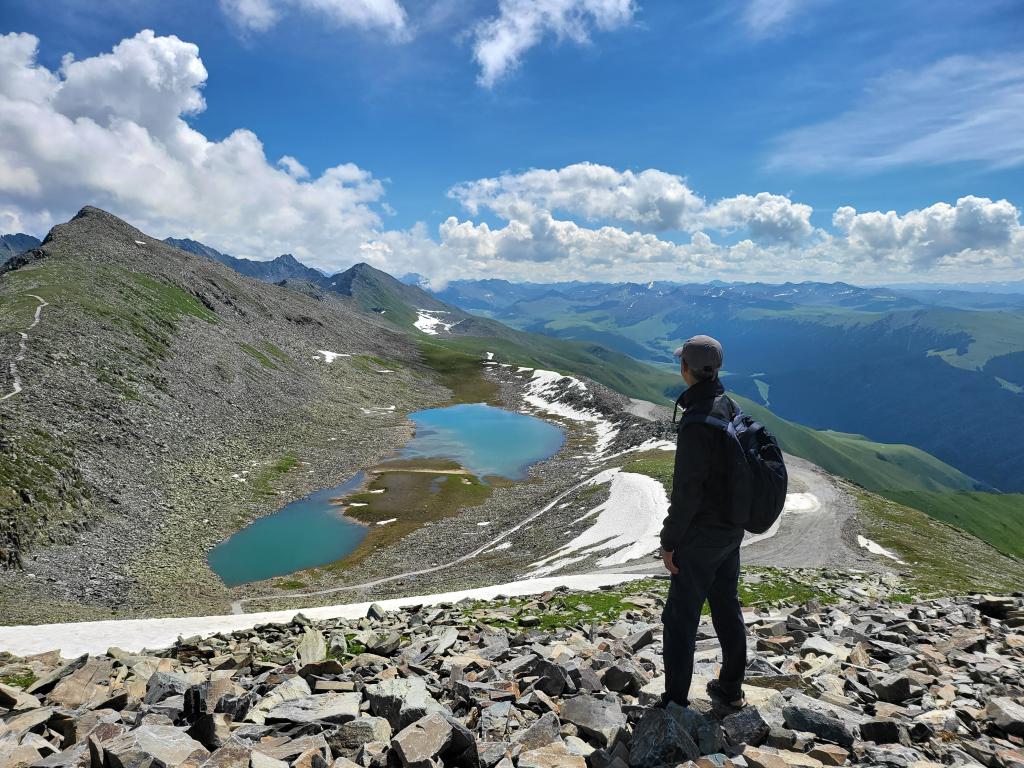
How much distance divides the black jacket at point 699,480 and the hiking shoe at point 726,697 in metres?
2.61

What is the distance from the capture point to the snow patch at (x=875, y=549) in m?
43.1

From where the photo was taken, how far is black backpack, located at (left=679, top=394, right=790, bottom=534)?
8.04 metres

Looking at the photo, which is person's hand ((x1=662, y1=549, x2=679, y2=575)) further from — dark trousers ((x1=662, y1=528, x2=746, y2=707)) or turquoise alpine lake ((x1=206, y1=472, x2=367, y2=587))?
turquoise alpine lake ((x1=206, y1=472, x2=367, y2=587))

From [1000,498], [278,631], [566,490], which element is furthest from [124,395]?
[1000,498]

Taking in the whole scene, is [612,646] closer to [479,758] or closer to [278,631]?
[479,758]

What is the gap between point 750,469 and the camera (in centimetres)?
823

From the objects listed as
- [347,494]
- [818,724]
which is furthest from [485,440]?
[818,724]

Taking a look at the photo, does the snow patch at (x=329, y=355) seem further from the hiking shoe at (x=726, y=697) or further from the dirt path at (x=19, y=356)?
the hiking shoe at (x=726, y=697)

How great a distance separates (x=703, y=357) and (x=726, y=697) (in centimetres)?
554

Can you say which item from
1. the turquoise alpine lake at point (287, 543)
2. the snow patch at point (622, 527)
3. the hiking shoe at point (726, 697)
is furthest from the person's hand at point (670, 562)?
the turquoise alpine lake at point (287, 543)

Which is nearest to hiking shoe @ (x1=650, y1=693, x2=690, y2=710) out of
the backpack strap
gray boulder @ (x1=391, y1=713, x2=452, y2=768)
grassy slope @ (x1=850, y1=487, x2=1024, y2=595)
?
gray boulder @ (x1=391, y1=713, x2=452, y2=768)

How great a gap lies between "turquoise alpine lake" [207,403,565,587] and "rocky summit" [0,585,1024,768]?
44679 mm

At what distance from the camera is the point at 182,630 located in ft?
77.5

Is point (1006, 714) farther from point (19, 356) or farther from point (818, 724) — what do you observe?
point (19, 356)
